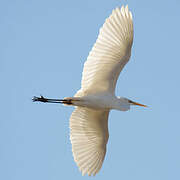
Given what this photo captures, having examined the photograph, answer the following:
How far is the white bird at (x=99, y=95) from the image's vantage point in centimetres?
907

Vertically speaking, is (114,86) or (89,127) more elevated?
(114,86)

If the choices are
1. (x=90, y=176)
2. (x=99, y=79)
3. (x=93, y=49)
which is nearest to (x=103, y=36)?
(x=93, y=49)

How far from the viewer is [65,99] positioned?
934cm

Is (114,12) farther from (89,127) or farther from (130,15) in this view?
(89,127)

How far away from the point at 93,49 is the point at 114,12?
84cm

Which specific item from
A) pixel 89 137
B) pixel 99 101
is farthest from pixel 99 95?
pixel 89 137

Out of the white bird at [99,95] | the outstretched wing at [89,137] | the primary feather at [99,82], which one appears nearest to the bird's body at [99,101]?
the white bird at [99,95]

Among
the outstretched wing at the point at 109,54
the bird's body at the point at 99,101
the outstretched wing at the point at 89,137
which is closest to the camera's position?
the outstretched wing at the point at 109,54

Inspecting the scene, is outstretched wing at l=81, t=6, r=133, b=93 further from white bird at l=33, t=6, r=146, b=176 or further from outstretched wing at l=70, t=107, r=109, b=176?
outstretched wing at l=70, t=107, r=109, b=176

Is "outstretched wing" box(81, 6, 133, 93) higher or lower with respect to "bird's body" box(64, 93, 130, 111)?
higher

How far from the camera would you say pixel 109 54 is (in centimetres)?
926

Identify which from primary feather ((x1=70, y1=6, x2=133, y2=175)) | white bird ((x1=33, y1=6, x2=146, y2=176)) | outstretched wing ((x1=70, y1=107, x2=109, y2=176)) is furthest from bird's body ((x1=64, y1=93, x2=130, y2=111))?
outstretched wing ((x1=70, y1=107, x2=109, y2=176))

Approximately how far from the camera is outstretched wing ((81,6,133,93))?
8.98m

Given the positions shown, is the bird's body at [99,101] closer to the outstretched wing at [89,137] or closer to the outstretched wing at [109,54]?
the outstretched wing at [109,54]
